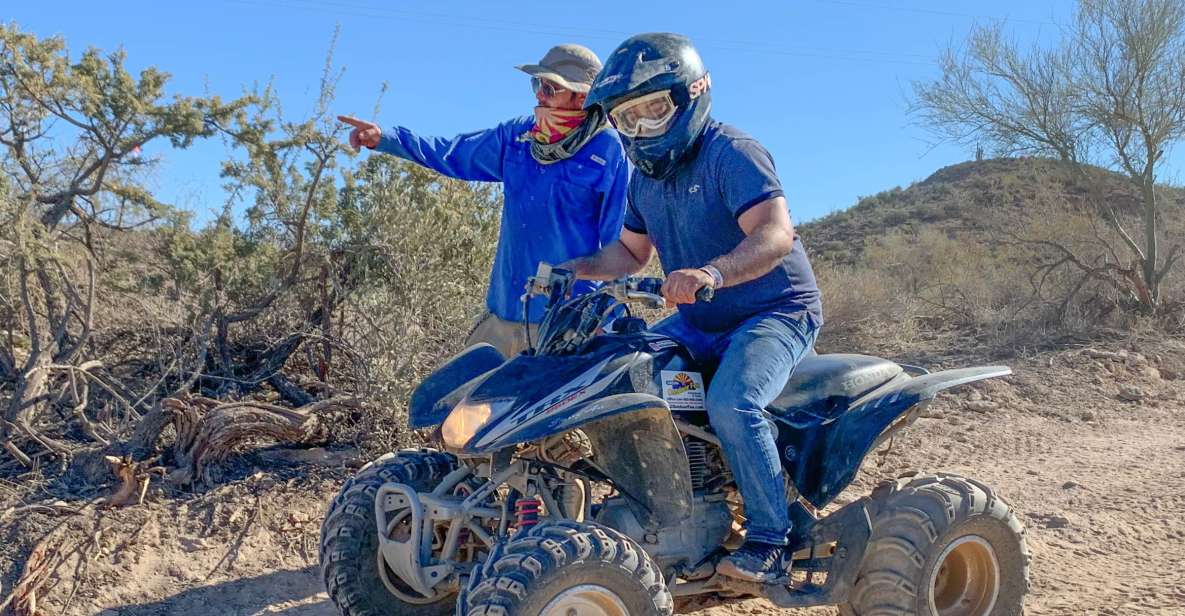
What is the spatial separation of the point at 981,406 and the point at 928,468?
6.29 feet

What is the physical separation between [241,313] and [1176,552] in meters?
5.50

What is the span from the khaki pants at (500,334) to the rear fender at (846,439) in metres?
1.39

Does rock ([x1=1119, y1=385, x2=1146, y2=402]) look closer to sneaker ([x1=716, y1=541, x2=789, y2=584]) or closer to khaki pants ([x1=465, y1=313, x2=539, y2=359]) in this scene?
khaki pants ([x1=465, y1=313, x2=539, y2=359])

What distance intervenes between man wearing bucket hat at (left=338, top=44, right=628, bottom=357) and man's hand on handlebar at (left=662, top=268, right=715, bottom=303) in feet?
4.43

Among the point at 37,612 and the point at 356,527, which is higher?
the point at 356,527

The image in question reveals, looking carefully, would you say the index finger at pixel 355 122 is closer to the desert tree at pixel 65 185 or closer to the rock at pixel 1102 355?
the desert tree at pixel 65 185

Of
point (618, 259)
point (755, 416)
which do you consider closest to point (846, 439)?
point (755, 416)

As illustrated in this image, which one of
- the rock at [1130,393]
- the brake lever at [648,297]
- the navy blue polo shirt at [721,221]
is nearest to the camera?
the brake lever at [648,297]

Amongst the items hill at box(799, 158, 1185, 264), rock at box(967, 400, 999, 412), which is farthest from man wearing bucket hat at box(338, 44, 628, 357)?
hill at box(799, 158, 1185, 264)

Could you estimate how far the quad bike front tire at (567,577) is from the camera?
3029mm

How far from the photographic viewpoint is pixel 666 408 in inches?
133

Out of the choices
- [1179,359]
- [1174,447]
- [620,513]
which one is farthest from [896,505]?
[1179,359]

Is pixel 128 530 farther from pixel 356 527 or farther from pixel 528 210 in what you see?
pixel 528 210

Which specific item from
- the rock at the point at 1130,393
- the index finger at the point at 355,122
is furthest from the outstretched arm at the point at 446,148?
the rock at the point at 1130,393
